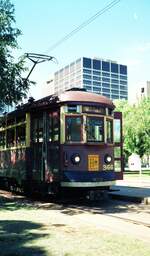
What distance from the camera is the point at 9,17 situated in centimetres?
1599

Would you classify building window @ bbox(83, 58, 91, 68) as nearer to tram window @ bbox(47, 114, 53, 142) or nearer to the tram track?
the tram track

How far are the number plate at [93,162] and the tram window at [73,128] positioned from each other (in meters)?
0.71

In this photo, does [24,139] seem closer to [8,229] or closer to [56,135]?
[56,135]

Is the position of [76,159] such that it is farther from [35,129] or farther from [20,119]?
[20,119]

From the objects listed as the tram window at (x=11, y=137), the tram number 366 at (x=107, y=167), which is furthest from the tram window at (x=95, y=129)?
the tram window at (x=11, y=137)

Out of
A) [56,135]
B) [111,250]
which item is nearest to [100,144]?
[56,135]

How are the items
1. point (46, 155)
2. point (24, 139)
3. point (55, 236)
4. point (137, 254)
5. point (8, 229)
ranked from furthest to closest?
1. point (24, 139)
2. point (46, 155)
3. point (8, 229)
4. point (55, 236)
5. point (137, 254)

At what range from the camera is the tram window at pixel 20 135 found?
16869 mm

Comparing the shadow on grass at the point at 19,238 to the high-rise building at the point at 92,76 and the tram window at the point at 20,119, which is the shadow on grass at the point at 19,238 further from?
the high-rise building at the point at 92,76

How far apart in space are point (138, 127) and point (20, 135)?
1494 inches

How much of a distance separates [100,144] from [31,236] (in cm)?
650

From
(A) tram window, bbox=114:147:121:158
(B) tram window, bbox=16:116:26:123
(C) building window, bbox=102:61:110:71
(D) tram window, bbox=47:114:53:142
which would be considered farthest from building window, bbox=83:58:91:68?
(D) tram window, bbox=47:114:53:142

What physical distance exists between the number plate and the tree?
12.6 ft

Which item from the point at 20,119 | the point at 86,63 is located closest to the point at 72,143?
the point at 20,119
